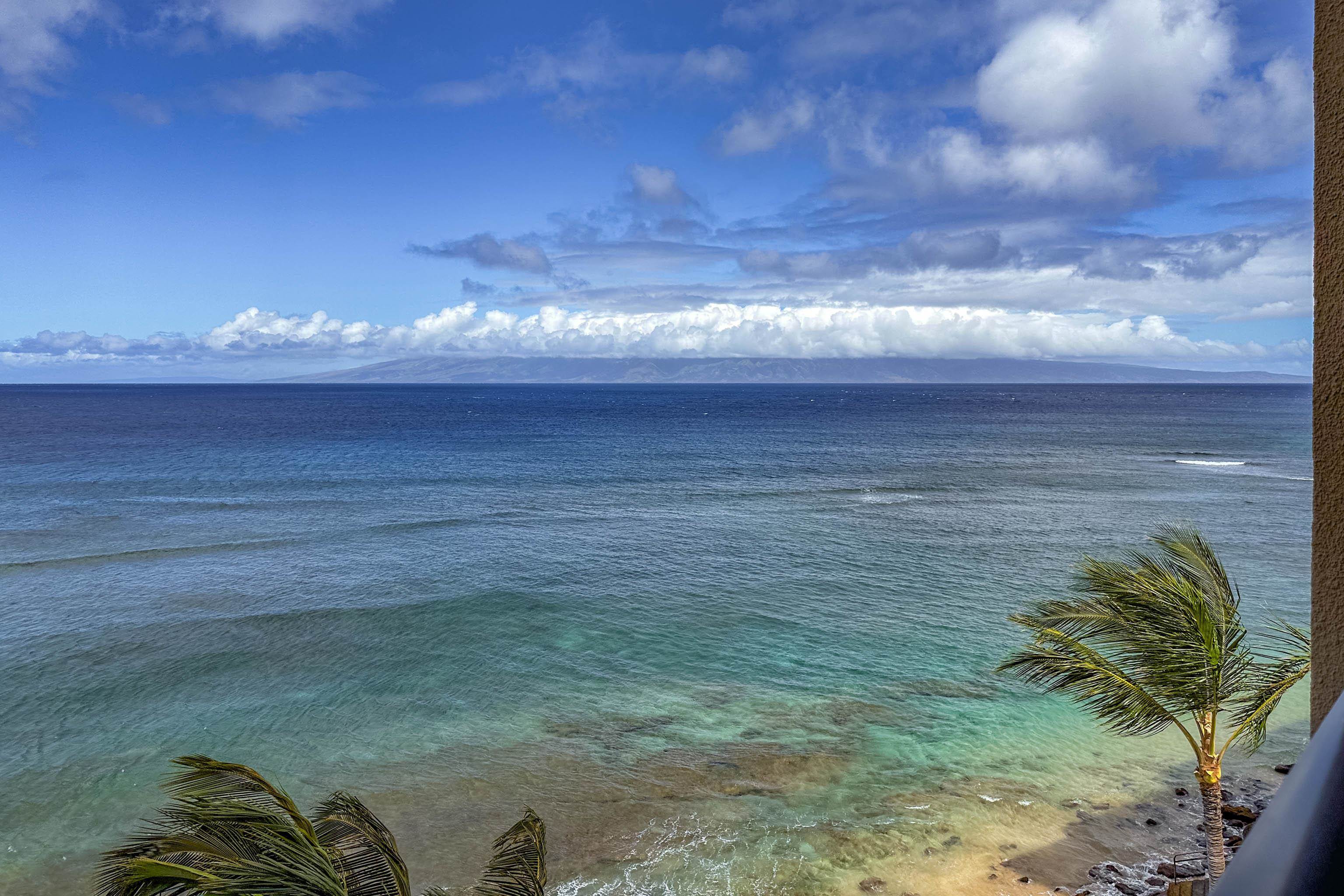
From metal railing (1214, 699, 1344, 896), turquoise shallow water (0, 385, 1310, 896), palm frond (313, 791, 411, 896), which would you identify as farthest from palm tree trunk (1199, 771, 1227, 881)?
metal railing (1214, 699, 1344, 896)

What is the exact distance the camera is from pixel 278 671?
23469 millimetres

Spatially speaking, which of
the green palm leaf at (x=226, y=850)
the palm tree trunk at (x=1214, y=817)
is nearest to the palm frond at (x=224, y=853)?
the green palm leaf at (x=226, y=850)

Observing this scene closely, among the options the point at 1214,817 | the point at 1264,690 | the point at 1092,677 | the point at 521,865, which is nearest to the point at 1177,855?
the point at 1214,817

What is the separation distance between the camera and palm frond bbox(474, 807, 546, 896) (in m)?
9.03

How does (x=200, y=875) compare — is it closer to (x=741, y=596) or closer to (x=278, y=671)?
(x=278, y=671)

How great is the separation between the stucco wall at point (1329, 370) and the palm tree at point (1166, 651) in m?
10.0

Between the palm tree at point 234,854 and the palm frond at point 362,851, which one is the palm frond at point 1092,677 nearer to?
the palm frond at point 362,851

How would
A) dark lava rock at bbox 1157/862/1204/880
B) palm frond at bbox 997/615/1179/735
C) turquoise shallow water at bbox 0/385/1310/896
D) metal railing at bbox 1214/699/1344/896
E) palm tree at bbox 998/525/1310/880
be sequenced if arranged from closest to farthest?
metal railing at bbox 1214/699/1344/896 → palm tree at bbox 998/525/1310/880 → palm frond at bbox 997/615/1179/735 → dark lava rock at bbox 1157/862/1204/880 → turquoise shallow water at bbox 0/385/1310/896

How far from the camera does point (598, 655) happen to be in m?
24.6

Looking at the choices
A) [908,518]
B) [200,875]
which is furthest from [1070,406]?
[200,875]

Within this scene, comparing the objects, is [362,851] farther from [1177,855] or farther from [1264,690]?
[1177,855]

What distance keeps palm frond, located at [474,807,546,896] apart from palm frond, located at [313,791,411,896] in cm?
111

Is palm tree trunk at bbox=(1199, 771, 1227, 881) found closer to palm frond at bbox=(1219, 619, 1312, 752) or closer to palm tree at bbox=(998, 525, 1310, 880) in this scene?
palm tree at bbox=(998, 525, 1310, 880)

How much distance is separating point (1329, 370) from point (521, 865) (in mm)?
8934
